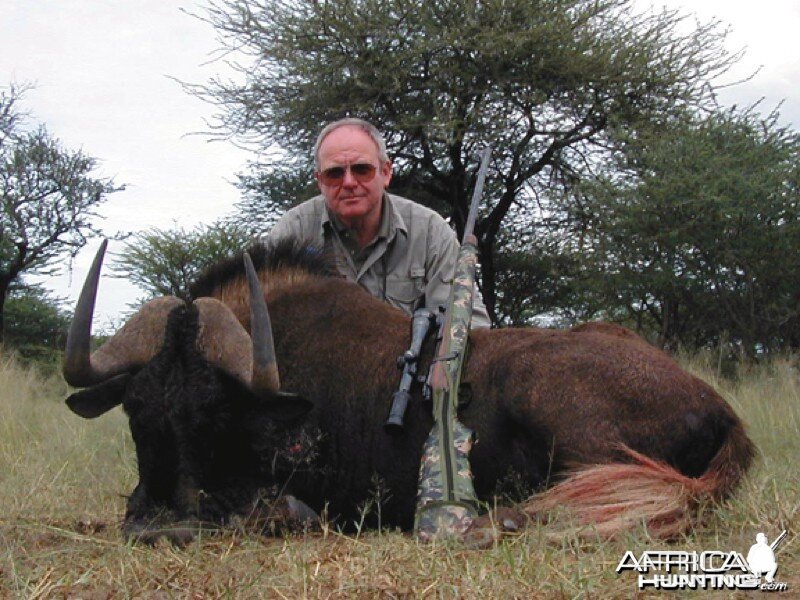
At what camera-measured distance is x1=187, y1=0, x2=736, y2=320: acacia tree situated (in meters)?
15.0

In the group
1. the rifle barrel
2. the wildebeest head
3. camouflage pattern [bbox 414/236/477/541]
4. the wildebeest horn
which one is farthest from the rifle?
the wildebeest horn

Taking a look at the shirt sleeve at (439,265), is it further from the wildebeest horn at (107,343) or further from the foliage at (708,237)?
the foliage at (708,237)

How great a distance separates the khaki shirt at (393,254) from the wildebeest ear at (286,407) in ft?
5.07

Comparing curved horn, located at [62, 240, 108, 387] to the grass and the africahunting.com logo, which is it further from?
the africahunting.com logo

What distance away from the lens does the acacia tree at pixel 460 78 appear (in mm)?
15000

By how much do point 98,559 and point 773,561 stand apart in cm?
202

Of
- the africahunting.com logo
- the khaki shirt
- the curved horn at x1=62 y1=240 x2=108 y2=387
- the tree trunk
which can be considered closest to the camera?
the africahunting.com logo

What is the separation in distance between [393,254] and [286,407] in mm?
1764

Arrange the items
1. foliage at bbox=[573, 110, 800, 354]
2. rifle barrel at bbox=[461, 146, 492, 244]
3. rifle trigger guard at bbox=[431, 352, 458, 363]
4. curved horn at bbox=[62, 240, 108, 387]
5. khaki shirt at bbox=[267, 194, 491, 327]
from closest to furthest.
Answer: curved horn at bbox=[62, 240, 108, 387] → rifle trigger guard at bbox=[431, 352, 458, 363] → rifle barrel at bbox=[461, 146, 492, 244] → khaki shirt at bbox=[267, 194, 491, 327] → foliage at bbox=[573, 110, 800, 354]

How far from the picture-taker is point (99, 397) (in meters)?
3.74

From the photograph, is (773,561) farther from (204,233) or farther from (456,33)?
(204,233)

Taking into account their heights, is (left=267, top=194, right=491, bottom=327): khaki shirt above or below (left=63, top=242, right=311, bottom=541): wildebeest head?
above

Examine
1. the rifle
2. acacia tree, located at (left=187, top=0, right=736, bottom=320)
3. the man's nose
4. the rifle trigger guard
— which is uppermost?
acacia tree, located at (left=187, top=0, right=736, bottom=320)

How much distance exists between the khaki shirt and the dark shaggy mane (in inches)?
25.0
